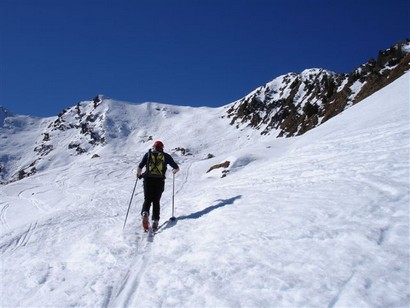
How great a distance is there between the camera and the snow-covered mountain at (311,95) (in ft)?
123

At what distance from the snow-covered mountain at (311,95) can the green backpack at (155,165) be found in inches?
1092

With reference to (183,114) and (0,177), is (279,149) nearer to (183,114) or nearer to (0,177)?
(183,114)

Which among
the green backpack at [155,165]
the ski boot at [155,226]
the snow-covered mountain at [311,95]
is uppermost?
the snow-covered mountain at [311,95]

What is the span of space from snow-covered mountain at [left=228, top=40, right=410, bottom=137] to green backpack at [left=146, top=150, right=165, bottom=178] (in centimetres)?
2773

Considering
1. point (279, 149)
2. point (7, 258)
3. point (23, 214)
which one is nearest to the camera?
point (7, 258)

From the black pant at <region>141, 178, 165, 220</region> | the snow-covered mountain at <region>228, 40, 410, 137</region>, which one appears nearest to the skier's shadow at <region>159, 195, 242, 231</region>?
the black pant at <region>141, 178, 165, 220</region>

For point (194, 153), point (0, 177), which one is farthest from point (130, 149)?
point (0, 177)

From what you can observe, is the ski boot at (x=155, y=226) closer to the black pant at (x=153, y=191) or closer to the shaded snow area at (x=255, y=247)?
the shaded snow area at (x=255, y=247)

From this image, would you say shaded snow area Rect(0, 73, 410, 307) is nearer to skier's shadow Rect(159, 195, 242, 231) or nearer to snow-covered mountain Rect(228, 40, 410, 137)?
skier's shadow Rect(159, 195, 242, 231)

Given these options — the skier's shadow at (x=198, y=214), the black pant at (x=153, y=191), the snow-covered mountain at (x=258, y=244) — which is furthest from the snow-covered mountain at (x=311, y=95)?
the black pant at (x=153, y=191)

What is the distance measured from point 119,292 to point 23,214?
14247 millimetres

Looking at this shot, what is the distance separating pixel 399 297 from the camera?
4332 mm

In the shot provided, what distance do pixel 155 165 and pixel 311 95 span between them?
60184mm

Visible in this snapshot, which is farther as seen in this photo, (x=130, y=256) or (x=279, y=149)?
(x=279, y=149)
